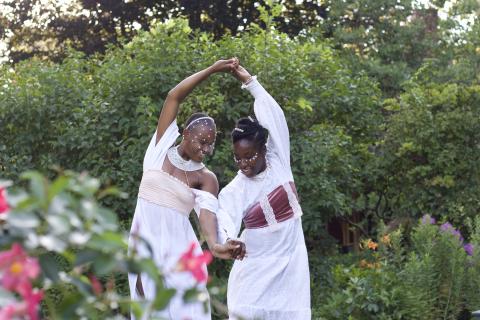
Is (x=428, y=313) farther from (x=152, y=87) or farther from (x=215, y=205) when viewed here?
(x=152, y=87)

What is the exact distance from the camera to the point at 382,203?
572 inches

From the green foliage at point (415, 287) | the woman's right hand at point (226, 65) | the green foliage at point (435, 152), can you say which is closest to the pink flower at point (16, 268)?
the woman's right hand at point (226, 65)

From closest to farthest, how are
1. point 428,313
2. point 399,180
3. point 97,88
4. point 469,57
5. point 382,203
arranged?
point 428,313 < point 97,88 < point 399,180 < point 382,203 < point 469,57

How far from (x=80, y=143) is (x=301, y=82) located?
215cm

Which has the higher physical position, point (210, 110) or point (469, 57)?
point (469, 57)

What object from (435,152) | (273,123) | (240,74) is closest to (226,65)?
(240,74)

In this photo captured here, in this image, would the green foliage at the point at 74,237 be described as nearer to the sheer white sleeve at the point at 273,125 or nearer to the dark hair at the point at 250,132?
the dark hair at the point at 250,132

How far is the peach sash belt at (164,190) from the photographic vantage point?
617cm

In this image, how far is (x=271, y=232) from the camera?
620cm

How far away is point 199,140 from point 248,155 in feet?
0.98

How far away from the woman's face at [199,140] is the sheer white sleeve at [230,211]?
27 cm

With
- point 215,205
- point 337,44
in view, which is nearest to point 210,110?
point 215,205

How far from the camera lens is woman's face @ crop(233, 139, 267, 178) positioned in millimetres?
6059

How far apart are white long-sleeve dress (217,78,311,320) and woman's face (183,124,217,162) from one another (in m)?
0.28
